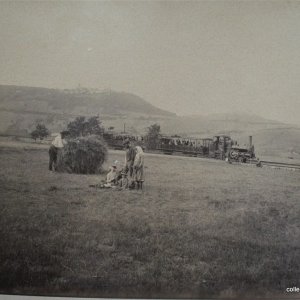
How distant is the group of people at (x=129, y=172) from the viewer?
388 centimetres

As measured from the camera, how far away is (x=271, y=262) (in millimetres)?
3920

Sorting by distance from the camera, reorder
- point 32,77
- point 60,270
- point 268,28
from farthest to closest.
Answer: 1. point 268,28
2. point 32,77
3. point 60,270

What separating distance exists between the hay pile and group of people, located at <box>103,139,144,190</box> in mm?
145

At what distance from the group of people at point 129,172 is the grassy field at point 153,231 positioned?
0.23ft

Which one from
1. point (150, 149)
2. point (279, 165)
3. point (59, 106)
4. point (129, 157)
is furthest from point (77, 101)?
point (279, 165)

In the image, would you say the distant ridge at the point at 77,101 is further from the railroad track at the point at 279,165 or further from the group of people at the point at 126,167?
the railroad track at the point at 279,165

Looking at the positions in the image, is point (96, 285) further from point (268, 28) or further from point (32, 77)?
point (268, 28)

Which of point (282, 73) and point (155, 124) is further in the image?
point (282, 73)

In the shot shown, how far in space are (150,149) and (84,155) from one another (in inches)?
25.2

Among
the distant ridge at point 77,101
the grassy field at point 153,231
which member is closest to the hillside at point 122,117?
the distant ridge at point 77,101

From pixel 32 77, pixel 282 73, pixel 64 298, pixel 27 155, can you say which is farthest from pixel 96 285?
pixel 282 73

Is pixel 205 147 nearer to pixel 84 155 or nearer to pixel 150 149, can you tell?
pixel 150 149

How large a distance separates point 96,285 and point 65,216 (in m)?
0.67

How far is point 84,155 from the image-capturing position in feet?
12.6
